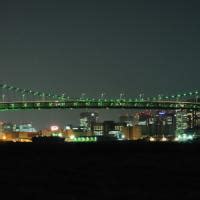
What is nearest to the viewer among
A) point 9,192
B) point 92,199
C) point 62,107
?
point 92,199

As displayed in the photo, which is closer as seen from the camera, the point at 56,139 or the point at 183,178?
the point at 183,178

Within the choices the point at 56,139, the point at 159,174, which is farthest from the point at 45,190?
the point at 56,139

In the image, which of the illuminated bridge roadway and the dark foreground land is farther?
the illuminated bridge roadway

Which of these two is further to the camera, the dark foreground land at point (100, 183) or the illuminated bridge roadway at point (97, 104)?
the illuminated bridge roadway at point (97, 104)

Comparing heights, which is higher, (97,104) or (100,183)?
(97,104)

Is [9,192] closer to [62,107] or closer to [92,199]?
[92,199]

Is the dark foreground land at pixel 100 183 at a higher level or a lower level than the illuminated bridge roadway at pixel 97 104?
lower

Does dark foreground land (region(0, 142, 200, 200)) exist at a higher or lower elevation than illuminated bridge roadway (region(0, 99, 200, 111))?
lower

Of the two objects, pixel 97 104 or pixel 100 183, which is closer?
pixel 100 183
